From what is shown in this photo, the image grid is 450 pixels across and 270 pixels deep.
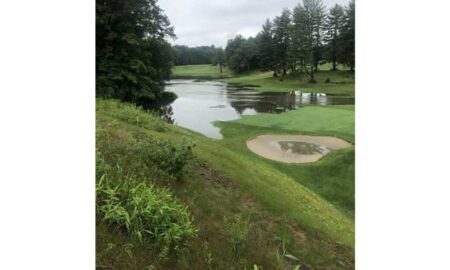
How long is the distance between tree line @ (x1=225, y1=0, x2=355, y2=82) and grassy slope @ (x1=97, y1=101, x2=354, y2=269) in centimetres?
312

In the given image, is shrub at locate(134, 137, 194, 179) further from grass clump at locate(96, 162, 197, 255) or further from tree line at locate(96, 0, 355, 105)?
tree line at locate(96, 0, 355, 105)

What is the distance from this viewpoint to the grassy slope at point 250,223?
134 inches

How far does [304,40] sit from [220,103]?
1431 cm

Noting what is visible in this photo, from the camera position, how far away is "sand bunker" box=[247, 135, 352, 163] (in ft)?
47.3

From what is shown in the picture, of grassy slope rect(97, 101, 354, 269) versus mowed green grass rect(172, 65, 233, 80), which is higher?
mowed green grass rect(172, 65, 233, 80)

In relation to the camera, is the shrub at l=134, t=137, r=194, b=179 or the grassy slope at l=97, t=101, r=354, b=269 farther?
the shrub at l=134, t=137, r=194, b=179

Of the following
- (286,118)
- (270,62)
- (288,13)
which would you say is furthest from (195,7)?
(270,62)

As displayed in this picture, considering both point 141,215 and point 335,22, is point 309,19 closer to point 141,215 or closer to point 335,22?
point 335,22

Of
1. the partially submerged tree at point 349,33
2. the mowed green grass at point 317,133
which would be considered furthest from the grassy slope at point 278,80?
the partially submerged tree at point 349,33

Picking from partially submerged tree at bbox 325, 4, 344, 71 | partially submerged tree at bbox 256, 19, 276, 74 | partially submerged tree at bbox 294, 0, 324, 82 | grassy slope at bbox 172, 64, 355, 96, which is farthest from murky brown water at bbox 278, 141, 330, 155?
partially submerged tree at bbox 256, 19, 276, 74

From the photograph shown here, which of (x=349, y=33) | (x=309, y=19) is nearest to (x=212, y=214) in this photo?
(x=349, y=33)

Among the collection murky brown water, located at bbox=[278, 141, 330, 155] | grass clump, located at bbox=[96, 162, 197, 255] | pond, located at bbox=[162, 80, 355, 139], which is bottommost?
murky brown water, located at bbox=[278, 141, 330, 155]

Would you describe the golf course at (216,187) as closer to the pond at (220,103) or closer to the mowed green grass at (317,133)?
the mowed green grass at (317,133)
